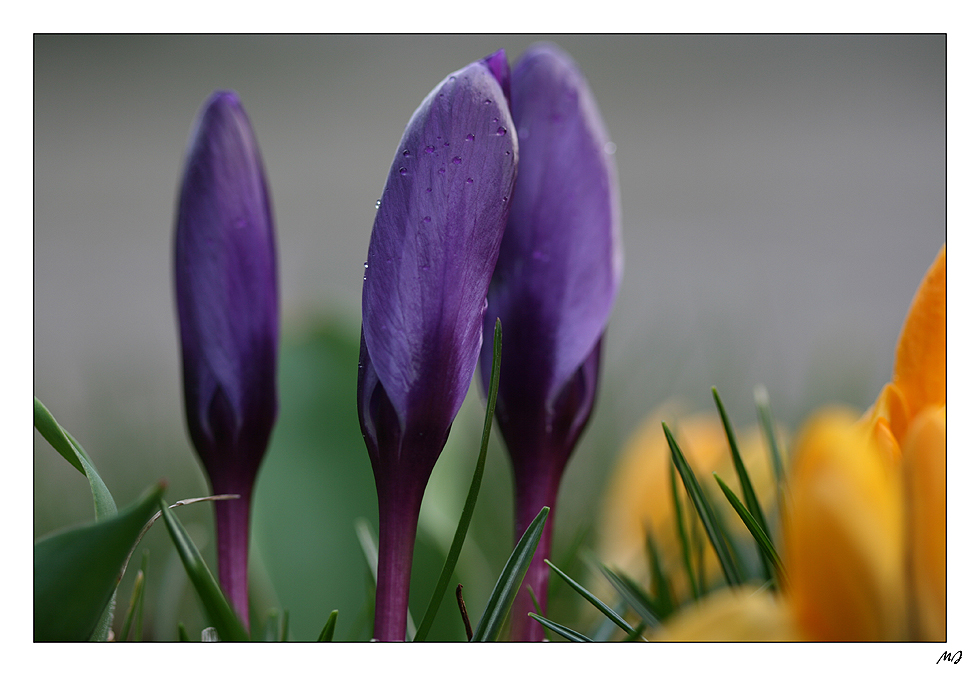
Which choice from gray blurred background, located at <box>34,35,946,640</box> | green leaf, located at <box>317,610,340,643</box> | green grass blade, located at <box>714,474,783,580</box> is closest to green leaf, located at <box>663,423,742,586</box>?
green grass blade, located at <box>714,474,783,580</box>

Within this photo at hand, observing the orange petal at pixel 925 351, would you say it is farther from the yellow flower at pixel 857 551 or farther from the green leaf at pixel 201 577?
the green leaf at pixel 201 577

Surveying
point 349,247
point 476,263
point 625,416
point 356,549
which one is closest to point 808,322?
point 625,416

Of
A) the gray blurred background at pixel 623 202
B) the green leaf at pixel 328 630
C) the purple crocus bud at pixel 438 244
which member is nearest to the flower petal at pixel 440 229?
the purple crocus bud at pixel 438 244

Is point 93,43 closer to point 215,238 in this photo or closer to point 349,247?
point 215,238

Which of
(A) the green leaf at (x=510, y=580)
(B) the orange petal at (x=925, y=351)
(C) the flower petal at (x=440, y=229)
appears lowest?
(A) the green leaf at (x=510, y=580)

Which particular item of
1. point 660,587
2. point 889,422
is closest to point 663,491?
point 660,587
